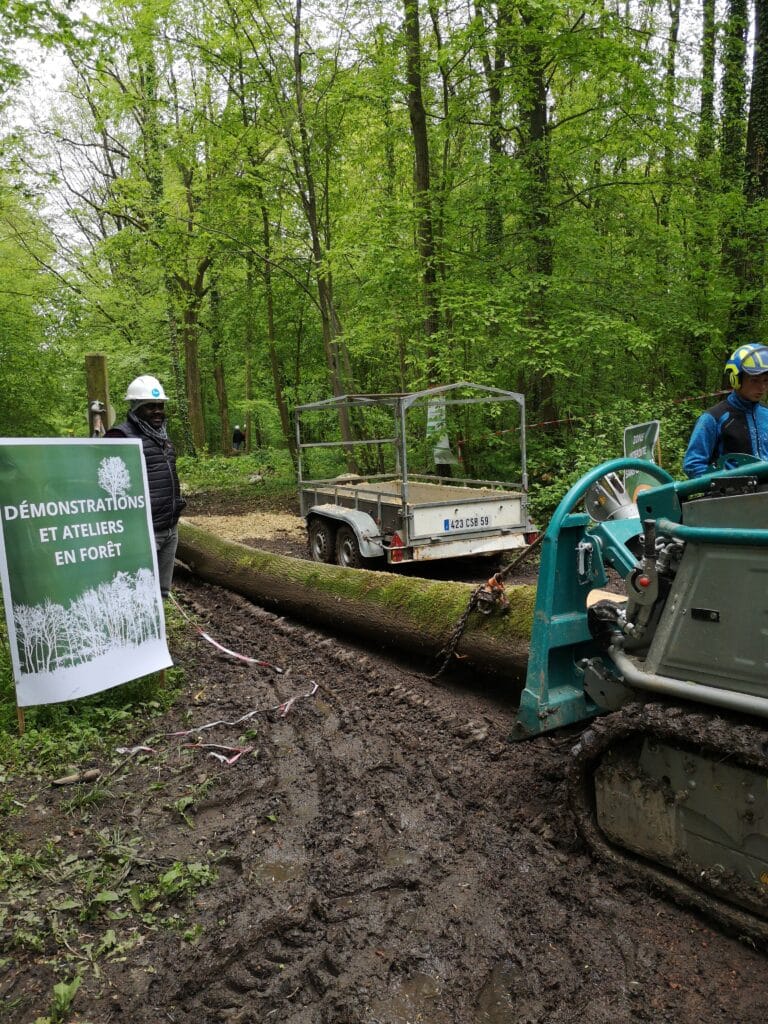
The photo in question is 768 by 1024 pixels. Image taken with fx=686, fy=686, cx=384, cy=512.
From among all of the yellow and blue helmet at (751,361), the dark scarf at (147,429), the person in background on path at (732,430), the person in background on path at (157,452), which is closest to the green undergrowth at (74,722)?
the person in background on path at (157,452)

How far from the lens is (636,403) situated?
466 inches

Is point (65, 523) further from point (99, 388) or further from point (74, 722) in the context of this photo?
point (99, 388)

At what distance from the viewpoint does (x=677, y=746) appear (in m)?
2.50

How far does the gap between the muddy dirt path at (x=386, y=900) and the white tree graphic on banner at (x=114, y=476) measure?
1.56 metres

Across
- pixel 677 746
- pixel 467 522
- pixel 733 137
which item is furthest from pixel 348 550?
pixel 733 137

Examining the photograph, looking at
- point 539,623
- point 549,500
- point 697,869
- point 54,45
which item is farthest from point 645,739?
point 54,45

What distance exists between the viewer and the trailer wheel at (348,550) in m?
8.14

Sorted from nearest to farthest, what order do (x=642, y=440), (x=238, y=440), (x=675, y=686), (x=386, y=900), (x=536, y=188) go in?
(x=675, y=686) < (x=386, y=900) < (x=642, y=440) < (x=536, y=188) < (x=238, y=440)

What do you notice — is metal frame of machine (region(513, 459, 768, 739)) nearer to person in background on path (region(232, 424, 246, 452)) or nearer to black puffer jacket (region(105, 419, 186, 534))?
black puffer jacket (region(105, 419, 186, 534))

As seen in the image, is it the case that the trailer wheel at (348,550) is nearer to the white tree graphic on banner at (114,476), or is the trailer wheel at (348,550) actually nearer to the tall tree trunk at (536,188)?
the white tree graphic on banner at (114,476)

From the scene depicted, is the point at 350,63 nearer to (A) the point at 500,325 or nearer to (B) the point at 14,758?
(A) the point at 500,325

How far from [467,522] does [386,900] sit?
554 cm

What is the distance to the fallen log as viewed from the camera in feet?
15.0

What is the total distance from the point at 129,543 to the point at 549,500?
6538mm
